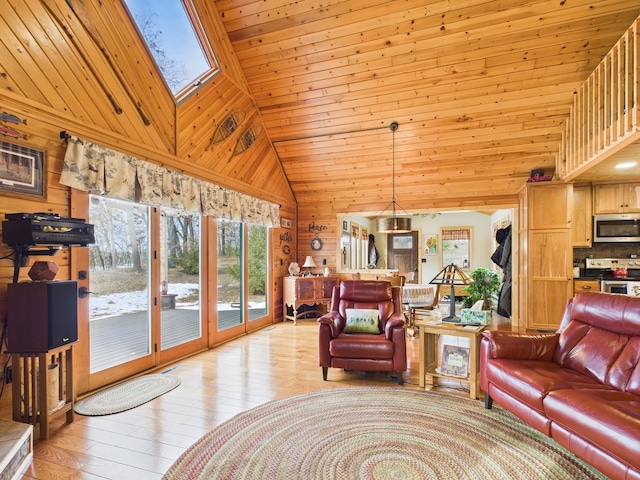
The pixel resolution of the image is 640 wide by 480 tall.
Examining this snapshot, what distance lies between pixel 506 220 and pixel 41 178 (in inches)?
318

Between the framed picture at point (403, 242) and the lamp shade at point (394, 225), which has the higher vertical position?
the lamp shade at point (394, 225)

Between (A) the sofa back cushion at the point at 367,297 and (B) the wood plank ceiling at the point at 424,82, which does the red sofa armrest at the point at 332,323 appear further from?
(B) the wood plank ceiling at the point at 424,82

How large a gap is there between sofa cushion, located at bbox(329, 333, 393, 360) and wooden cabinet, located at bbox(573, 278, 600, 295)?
12.2ft

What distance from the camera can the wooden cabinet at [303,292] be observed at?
6422mm

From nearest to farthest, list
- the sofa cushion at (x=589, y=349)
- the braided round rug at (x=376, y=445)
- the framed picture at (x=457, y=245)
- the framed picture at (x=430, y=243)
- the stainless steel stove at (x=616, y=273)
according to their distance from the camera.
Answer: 1. the braided round rug at (x=376, y=445)
2. the sofa cushion at (x=589, y=349)
3. the stainless steel stove at (x=616, y=273)
4. the framed picture at (x=457, y=245)
5. the framed picture at (x=430, y=243)

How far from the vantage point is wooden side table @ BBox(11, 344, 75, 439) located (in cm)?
239

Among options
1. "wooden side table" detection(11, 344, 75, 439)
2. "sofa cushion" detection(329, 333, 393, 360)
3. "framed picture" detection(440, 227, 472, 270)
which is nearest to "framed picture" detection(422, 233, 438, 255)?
"framed picture" detection(440, 227, 472, 270)

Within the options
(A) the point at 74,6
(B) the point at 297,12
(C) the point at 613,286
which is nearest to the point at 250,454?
(A) the point at 74,6

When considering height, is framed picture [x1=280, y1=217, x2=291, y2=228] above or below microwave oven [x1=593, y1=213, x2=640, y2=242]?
above

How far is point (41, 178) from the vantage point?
276cm

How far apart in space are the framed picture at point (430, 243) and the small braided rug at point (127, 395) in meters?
8.60

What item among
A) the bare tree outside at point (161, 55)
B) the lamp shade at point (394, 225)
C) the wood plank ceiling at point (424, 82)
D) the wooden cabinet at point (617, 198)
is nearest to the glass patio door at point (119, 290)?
the bare tree outside at point (161, 55)

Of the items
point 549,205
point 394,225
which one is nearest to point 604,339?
point 394,225

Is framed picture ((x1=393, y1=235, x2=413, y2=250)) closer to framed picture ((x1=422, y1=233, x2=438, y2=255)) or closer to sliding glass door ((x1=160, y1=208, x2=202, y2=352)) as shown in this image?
framed picture ((x1=422, y1=233, x2=438, y2=255))
